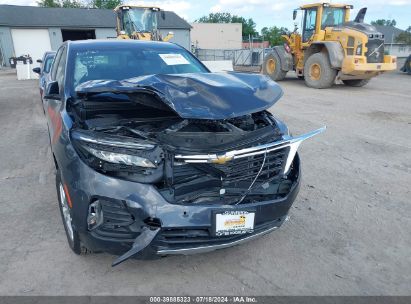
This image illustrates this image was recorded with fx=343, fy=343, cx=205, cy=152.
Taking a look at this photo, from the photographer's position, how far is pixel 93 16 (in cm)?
3619

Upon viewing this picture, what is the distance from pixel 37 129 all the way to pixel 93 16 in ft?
109

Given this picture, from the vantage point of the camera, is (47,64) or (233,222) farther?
(47,64)

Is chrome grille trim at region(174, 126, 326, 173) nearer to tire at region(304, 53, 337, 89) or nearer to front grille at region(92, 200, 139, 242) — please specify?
front grille at region(92, 200, 139, 242)

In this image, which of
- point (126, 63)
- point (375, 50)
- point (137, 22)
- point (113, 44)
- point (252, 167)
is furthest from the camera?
point (137, 22)

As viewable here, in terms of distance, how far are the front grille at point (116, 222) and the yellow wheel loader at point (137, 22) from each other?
14.3m

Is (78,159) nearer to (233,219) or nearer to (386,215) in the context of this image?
(233,219)

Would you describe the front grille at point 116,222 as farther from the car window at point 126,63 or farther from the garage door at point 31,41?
the garage door at point 31,41

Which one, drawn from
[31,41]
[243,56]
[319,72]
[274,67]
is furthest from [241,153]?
[31,41]

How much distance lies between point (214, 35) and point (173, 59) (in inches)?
1947

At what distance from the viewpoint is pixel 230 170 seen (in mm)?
2422

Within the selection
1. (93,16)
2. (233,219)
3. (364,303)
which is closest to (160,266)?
(233,219)

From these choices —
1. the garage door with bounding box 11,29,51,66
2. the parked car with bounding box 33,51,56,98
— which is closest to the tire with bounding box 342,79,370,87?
the parked car with bounding box 33,51,56,98

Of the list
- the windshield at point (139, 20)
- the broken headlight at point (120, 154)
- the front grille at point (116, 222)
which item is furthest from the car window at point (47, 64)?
the windshield at point (139, 20)

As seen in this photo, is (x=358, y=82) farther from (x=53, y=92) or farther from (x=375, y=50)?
(x=53, y=92)
